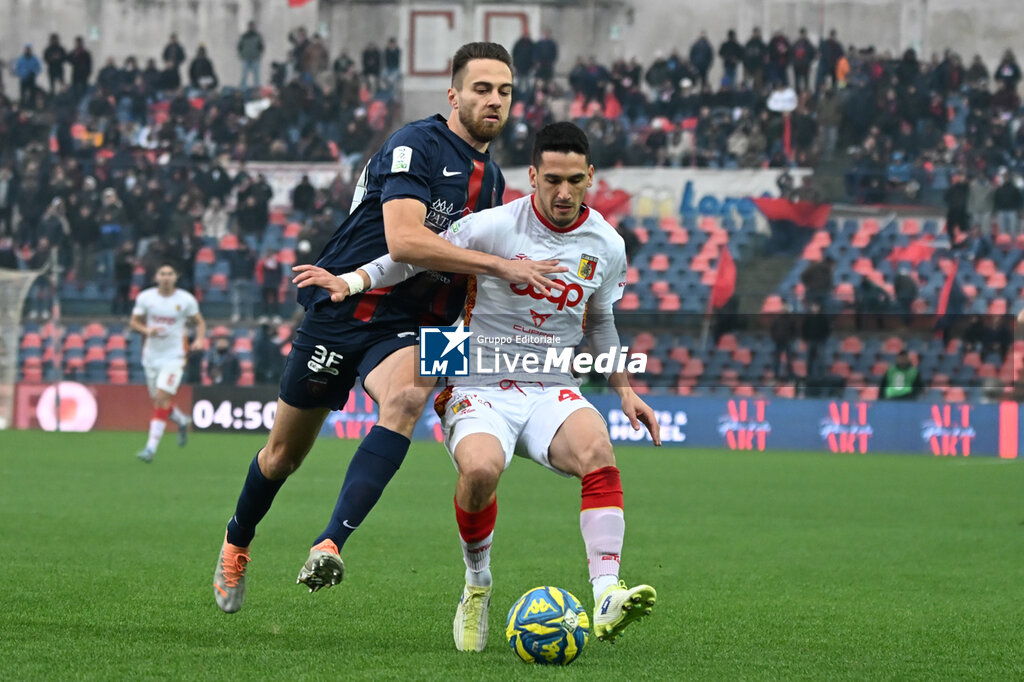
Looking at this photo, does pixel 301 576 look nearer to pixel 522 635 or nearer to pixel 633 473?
pixel 522 635

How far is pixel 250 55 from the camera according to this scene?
2844 cm

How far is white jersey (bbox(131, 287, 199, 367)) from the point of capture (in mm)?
17172

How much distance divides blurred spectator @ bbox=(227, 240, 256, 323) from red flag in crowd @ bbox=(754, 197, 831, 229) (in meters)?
8.49

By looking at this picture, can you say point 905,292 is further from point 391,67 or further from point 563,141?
point 563,141

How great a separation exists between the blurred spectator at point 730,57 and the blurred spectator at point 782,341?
21.1 feet

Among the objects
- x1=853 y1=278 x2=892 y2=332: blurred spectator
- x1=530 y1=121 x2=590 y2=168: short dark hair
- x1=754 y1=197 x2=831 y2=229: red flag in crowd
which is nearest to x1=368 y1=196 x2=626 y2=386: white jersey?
x1=530 y1=121 x2=590 y2=168: short dark hair

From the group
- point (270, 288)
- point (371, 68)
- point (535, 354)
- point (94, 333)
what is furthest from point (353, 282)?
point (371, 68)

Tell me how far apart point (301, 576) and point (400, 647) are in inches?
26.5

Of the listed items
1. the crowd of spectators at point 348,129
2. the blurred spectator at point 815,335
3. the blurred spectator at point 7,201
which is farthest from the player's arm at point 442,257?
the blurred spectator at point 7,201

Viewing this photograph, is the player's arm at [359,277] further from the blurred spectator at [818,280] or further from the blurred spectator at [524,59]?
the blurred spectator at [524,59]

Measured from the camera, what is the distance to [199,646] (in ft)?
16.8

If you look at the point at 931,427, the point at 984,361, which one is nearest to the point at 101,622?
the point at 931,427

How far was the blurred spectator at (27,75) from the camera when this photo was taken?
2727 centimetres

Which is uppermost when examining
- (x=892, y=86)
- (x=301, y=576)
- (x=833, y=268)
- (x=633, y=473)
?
(x=892, y=86)
